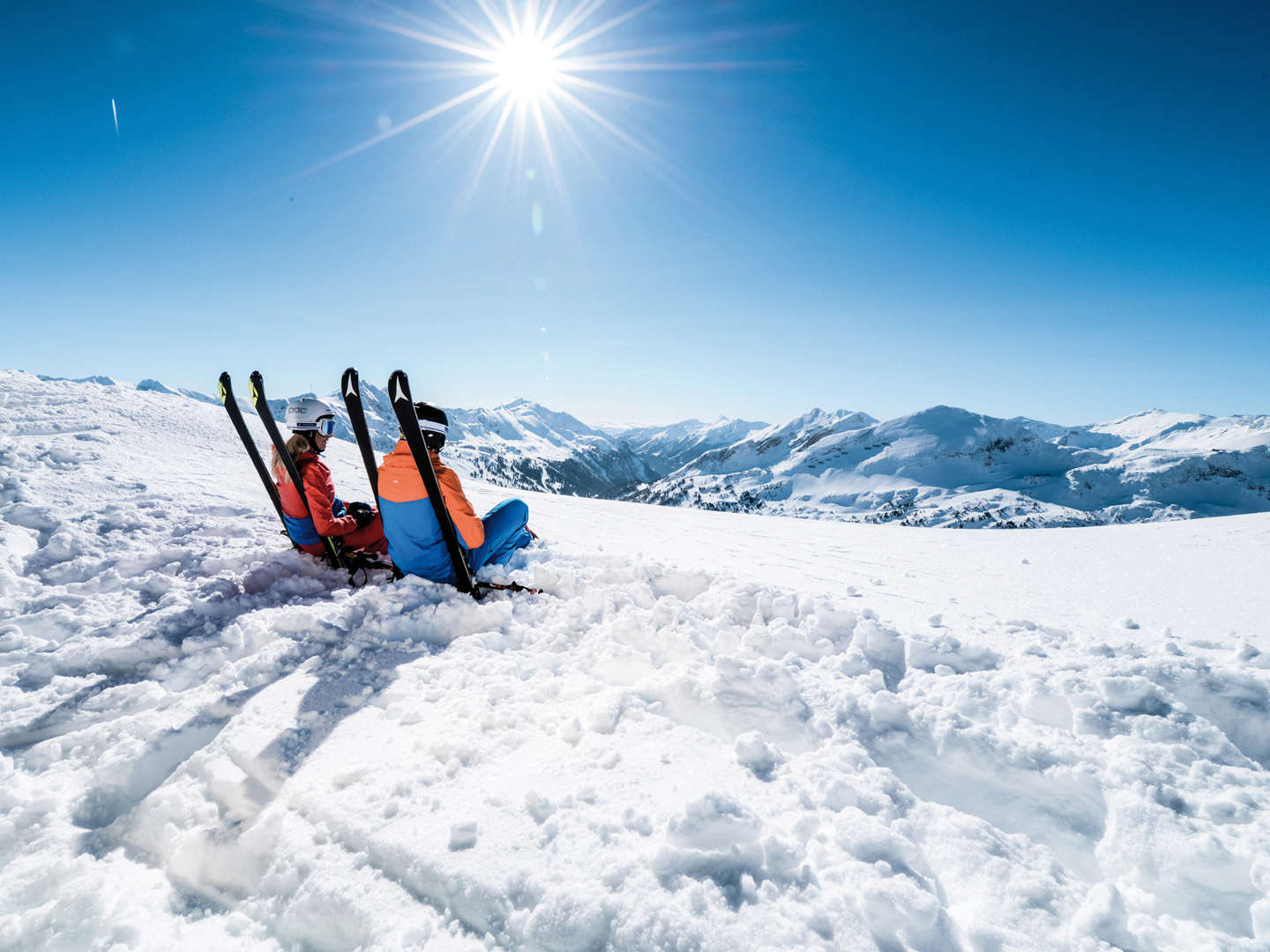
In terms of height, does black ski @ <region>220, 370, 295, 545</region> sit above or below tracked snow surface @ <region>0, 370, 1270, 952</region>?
above

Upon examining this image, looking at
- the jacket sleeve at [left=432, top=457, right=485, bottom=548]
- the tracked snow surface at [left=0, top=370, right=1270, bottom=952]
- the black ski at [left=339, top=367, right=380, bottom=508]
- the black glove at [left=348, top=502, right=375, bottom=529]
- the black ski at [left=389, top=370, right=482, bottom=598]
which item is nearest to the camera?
the tracked snow surface at [left=0, top=370, right=1270, bottom=952]

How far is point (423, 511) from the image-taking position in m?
5.23

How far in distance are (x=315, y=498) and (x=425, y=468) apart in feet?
6.76

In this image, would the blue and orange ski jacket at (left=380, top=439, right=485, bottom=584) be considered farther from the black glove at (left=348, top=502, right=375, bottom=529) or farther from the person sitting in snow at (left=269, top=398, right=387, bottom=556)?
the black glove at (left=348, top=502, right=375, bottom=529)

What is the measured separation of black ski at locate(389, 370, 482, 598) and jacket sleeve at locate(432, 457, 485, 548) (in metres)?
0.06

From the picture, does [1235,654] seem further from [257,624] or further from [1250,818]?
[257,624]

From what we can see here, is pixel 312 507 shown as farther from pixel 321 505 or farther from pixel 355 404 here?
pixel 355 404

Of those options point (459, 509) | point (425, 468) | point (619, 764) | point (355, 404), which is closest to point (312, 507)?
point (355, 404)

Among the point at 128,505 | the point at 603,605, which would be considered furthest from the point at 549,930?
the point at 128,505

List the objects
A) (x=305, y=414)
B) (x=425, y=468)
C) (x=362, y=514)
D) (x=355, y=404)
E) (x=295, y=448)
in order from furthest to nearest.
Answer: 1. (x=362, y=514)
2. (x=305, y=414)
3. (x=295, y=448)
4. (x=355, y=404)
5. (x=425, y=468)

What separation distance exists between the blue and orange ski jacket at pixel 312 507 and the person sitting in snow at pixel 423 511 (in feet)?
4.06

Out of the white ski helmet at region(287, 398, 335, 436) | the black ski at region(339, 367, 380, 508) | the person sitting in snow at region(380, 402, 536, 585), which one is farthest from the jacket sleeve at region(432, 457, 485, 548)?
the white ski helmet at region(287, 398, 335, 436)

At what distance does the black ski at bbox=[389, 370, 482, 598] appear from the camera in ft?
16.6

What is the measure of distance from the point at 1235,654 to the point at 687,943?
511cm
